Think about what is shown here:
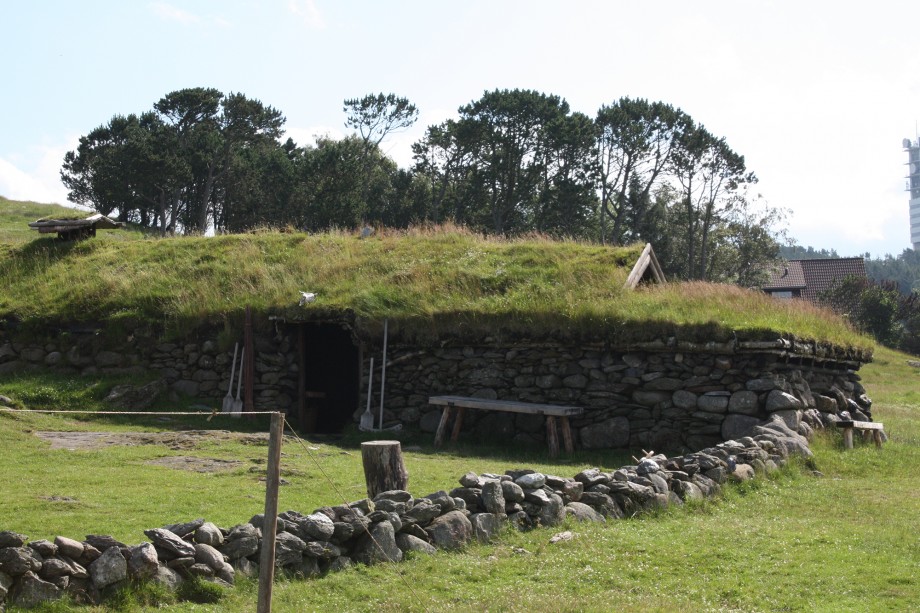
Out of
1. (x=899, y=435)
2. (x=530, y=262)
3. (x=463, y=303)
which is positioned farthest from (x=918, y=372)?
(x=463, y=303)

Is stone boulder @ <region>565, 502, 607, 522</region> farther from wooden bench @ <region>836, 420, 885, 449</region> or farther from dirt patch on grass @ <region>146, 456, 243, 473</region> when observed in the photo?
wooden bench @ <region>836, 420, 885, 449</region>

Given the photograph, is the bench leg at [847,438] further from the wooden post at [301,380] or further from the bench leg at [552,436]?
the wooden post at [301,380]

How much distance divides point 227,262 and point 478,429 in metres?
8.32

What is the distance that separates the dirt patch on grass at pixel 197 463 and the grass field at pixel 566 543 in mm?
249

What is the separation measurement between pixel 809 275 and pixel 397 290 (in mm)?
49604

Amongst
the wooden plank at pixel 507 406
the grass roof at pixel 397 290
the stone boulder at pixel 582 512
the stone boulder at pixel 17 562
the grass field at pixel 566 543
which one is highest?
the grass roof at pixel 397 290

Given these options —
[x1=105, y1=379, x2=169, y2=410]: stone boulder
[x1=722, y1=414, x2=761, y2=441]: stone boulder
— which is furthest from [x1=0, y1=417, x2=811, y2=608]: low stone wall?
[x1=105, y1=379, x2=169, y2=410]: stone boulder

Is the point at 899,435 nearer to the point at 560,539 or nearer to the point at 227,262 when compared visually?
the point at 560,539

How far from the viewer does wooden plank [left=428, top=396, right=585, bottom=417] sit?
15008 millimetres

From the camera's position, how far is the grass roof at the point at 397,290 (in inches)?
638

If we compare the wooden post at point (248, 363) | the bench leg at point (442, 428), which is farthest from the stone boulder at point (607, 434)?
the wooden post at point (248, 363)

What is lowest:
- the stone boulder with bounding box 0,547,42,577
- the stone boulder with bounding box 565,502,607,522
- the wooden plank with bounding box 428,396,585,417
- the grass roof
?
the stone boulder with bounding box 565,502,607,522

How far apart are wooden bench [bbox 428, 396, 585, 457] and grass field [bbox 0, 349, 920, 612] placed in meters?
1.70

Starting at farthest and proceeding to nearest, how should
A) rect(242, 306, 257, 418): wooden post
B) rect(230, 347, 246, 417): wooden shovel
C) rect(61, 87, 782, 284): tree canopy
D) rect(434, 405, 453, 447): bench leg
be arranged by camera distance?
rect(61, 87, 782, 284): tree canopy, rect(242, 306, 257, 418): wooden post, rect(230, 347, 246, 417): wooden shovel, rect(434, 405, 453, 447): bench leg
